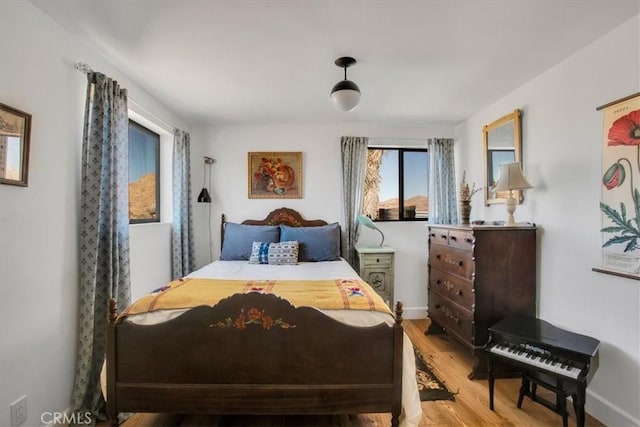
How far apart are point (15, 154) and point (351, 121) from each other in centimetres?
298

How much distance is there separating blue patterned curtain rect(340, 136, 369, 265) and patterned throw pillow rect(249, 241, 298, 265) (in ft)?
2.48

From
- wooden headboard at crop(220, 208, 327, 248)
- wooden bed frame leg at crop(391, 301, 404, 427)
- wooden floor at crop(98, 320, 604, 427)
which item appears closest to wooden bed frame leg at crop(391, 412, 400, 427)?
wooden bed frame leg at crop(391, 301, 404, 427)

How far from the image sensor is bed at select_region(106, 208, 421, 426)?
1.65 metres

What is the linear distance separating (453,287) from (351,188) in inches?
60.9

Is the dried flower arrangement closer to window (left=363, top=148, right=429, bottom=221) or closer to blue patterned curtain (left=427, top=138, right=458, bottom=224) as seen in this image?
blue patterned curtain (left=427, top=138, right=458, bottom=224)

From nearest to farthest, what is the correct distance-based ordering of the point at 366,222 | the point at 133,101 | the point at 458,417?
1. the point at 458,417
2. the point at 133,101
3. the point at 366,222

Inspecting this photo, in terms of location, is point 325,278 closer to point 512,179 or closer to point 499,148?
point 512,179

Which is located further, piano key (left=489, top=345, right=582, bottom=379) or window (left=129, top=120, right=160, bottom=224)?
window (left=129, top=120, right=160, bottom=224)

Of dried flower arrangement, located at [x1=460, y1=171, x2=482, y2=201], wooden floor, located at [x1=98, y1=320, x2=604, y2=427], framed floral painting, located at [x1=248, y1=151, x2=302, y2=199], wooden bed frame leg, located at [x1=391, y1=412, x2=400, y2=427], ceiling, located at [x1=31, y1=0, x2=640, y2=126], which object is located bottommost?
wooden floor, located at [x1=98, y1=320, x2=604, y2=427]

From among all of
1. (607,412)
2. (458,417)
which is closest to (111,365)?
(458,417)

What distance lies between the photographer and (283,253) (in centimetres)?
310

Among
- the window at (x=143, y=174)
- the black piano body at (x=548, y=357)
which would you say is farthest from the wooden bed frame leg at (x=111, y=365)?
the black piano body at (x=548, y=357)

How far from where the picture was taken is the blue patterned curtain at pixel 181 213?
3.27 meters

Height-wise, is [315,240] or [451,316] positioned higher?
[315,240]
